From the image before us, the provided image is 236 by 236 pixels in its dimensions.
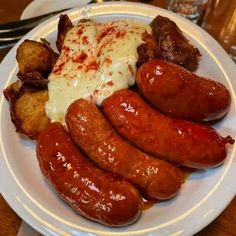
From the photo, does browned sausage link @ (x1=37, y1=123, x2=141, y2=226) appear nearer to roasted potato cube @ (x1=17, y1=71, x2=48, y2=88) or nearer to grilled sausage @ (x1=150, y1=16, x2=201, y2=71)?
roasted potato cube @ (x1=17, y1=71, x2=48, y2=88)

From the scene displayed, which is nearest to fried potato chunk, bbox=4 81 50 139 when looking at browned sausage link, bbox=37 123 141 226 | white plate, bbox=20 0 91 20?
browned sausage link, bbox=37 123 141 226

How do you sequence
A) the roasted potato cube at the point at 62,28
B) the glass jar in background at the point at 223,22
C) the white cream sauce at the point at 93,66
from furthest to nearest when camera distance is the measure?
the glass jar in background at the point at 223,22 → the roasted potato cube at the point at 62,28 → the white cream sauce at the point at 93,66

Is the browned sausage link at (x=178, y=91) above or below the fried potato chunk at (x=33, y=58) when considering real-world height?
above

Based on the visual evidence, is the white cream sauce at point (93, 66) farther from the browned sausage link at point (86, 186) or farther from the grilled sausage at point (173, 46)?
the browned sausage link at point (86, 186)

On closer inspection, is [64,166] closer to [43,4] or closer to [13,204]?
[13,204]

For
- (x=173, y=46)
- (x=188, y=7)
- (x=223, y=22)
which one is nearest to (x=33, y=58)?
(x=173, y=46)

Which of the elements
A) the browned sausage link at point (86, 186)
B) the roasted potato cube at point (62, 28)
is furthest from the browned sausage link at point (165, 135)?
the roasted potato cube at point (62, 28)

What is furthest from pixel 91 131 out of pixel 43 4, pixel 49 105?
pixel 43 4
